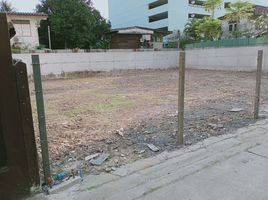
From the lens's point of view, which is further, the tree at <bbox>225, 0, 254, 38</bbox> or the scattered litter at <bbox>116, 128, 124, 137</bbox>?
the tree at <bbox>225, 0, 254, 38</bbox>

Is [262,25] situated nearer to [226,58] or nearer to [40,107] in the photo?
[226,58]

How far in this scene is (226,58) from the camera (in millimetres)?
12891

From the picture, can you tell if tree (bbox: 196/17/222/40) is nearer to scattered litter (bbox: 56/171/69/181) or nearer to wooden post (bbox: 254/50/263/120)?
wooden post (bbox: 254/50/263/120)

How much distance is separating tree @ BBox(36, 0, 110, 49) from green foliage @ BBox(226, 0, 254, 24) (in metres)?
9.82

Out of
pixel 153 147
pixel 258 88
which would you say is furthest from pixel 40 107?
pixel 258 88

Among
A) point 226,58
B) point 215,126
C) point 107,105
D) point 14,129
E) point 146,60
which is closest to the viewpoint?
point 14,129

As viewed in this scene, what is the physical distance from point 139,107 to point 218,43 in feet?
32.7

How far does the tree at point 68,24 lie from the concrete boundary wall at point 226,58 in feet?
26.6

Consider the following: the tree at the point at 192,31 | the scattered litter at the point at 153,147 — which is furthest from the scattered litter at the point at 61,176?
the tree at the point at 192,31

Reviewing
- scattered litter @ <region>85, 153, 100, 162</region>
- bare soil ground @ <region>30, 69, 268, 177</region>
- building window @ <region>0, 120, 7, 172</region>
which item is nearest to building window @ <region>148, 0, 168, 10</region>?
bare soil ground @ <region>30, 69, 268, 177</region>

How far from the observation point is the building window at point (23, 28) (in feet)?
50.8

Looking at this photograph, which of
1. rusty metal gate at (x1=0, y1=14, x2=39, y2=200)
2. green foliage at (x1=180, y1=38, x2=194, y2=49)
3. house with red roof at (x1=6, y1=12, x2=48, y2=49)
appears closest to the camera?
rusty metal gate at (x1=0, y1=14, x2=39, y2=200)

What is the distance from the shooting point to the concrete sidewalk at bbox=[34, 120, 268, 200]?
6.43 feet

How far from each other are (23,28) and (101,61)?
22.2 feet
